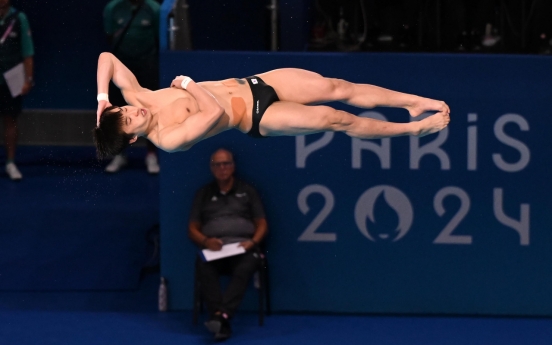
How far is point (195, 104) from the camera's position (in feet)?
19.0

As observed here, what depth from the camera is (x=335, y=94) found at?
5.97 meters

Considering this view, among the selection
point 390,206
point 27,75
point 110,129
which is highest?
point 27,75

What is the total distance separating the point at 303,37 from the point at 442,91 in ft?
8.64

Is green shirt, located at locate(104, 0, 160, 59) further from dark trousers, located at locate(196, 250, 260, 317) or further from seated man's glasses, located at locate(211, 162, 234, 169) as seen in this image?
dark trousers, located at locate(196, 250, 260, 317)

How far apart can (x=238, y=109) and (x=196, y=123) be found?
39cm

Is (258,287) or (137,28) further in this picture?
(137,28)

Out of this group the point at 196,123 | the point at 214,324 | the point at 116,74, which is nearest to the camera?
the point at 196,123

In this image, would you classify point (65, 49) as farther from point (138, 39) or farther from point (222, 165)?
point (222, 165)

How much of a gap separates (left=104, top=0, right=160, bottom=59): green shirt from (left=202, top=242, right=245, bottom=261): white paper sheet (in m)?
2.93

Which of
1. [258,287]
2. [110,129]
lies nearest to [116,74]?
[110,129]

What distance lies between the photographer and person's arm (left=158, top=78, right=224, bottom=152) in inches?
216

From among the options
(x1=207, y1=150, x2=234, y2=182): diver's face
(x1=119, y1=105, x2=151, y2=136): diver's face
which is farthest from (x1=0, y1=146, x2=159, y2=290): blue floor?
(x1=119, y1=105, x2=151, y2=136): diver's face

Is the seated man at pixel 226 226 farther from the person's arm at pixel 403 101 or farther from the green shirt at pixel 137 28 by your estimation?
the green shirt at pixel 137 28

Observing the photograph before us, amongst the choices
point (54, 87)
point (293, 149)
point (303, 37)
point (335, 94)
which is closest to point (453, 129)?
point (293, 149)
